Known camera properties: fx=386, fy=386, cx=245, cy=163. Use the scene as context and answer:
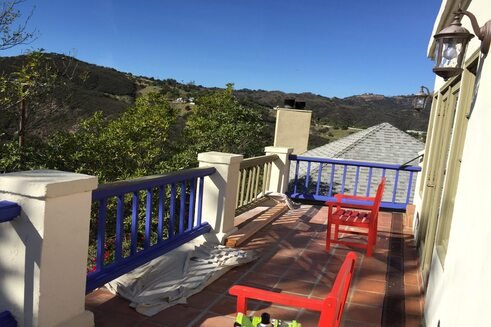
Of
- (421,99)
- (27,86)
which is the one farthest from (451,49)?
(27,86)

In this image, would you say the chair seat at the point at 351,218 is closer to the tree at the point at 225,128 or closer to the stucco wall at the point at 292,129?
the tree at the point at 225,128

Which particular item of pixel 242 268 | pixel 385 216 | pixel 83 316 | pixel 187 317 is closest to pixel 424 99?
pixel 385 216

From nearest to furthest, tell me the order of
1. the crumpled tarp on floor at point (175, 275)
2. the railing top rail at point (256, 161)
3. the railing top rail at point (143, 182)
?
1. the railing top rail at point (143, 182)
2. the crumpled tarp on floor at point (175, 275)
3. the railing top rail at point (256, 161)

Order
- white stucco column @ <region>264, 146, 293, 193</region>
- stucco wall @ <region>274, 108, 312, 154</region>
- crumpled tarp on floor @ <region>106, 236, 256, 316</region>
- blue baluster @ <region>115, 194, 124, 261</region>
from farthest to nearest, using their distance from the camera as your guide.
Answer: stucco wall @ <region>274, 108, 312, 154</region>
white stucco column @ <region>264, 146, 293, 193</region>
crumpled tarp on floor @ <region>106, 236, 256, 316</region>
blue baluster @ <region>115, 194, 124, 261</region>

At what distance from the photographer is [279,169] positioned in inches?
273

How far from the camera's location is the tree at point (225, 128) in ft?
65.0

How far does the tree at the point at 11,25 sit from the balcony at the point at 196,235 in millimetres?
9618

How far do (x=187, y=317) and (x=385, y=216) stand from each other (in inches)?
186

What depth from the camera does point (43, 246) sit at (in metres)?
2.02

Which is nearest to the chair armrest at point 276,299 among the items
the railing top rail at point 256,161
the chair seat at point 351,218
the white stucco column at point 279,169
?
the chair seat at point 351,218

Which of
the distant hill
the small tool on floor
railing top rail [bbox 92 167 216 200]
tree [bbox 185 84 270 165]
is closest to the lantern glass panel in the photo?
the small tool on floor

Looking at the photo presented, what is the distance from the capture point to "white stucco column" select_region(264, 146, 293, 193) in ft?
22.7

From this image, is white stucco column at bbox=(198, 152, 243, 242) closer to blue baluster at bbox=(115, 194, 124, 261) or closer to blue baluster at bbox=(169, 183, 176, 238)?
blue baluster at bbox=(169, 183, 176, 238)

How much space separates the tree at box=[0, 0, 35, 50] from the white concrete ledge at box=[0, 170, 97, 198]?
11.3 meters
